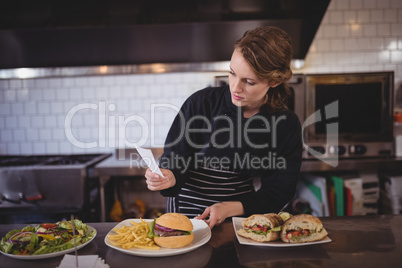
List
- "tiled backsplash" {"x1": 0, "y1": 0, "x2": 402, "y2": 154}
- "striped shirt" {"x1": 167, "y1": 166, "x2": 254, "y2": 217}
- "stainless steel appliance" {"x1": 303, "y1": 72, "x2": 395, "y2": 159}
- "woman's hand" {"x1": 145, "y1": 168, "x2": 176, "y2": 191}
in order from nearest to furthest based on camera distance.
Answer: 1. "woman's hand" {"x1": 145, "y1": 168, "x2": 176, "y2": 191}
2. "striped shirt" {"x1": 167, "y1": 166, "x2": 254, "y2": 217}
3. "stainless steel appliance" {"x1": 303, "y1": 72, "x2": 395, "y2": 159}
4. "tiled backsplash" {"x1": 0, "y1": 0, "x2": 402, "y2": 154}

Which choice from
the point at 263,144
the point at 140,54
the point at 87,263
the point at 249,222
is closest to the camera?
the point at 87,263

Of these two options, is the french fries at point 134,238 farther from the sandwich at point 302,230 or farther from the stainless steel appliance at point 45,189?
the stainless steel appliance at point 45,189

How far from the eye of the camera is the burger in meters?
1.17

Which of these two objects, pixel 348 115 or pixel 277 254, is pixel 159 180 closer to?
pixel 277 254

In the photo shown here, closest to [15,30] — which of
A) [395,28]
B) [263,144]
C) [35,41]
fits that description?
[35,41]

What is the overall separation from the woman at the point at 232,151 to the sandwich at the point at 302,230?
38cm

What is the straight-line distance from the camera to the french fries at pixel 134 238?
118cm

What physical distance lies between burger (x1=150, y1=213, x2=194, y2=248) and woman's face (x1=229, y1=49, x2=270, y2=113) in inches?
26.3

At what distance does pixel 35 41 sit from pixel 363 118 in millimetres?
3365

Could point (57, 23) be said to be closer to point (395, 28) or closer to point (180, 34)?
point (180, 34)

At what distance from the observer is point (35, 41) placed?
10.4 ft

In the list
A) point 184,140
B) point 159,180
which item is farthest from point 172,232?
point 184,140

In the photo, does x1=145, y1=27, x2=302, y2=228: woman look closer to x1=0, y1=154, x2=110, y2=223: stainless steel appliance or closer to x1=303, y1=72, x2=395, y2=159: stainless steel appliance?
x1=0, y1=154, x2=110, y2=223: stainless steel appliance

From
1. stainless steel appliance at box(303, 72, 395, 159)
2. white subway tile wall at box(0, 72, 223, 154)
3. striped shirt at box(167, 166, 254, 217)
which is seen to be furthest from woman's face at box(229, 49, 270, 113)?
white subway tile wall at box(0, 72, 223, 154)
